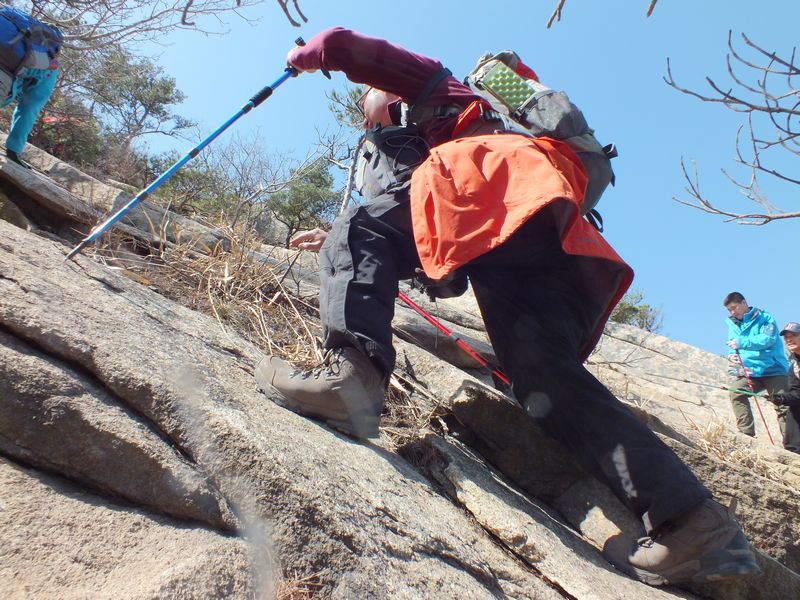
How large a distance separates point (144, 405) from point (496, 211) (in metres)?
1.22

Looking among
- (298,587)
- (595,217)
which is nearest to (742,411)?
(595,217)

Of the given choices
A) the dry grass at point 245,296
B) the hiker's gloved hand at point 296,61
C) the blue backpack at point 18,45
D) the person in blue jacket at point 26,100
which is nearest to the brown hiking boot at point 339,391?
the dry grass at point 245,296

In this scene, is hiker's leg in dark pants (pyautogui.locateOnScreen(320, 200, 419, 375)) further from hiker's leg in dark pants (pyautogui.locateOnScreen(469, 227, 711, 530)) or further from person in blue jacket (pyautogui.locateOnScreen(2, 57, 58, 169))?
person in blue jacket (pyautogui.locateOnScreen(2, 57, 58, 169))

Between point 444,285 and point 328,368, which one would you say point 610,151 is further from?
point 328,368

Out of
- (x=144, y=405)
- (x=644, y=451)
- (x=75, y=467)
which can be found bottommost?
(x=75, y=467)

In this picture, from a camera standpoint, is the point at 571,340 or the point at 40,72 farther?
the point at 40,72

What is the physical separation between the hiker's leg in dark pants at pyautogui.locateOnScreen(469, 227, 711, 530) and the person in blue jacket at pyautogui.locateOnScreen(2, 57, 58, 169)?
4.05 m

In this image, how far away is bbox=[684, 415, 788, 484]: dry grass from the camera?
4.47 meters

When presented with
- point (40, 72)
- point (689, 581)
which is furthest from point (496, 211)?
point (40, 72)

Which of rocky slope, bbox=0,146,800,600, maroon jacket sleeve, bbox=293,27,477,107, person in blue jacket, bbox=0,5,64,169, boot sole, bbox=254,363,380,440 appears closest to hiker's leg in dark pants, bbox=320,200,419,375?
boot sole, bbox=254,363,380,440

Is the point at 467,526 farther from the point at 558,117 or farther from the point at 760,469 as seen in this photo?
the point at 760,469

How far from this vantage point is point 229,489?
4.74ft

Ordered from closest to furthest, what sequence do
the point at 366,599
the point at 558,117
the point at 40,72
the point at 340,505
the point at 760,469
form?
the point at 366,599
the point at 340,505
the point at 558,117
the point at 760,469
the point at 40,72

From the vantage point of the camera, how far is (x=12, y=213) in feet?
10.8
